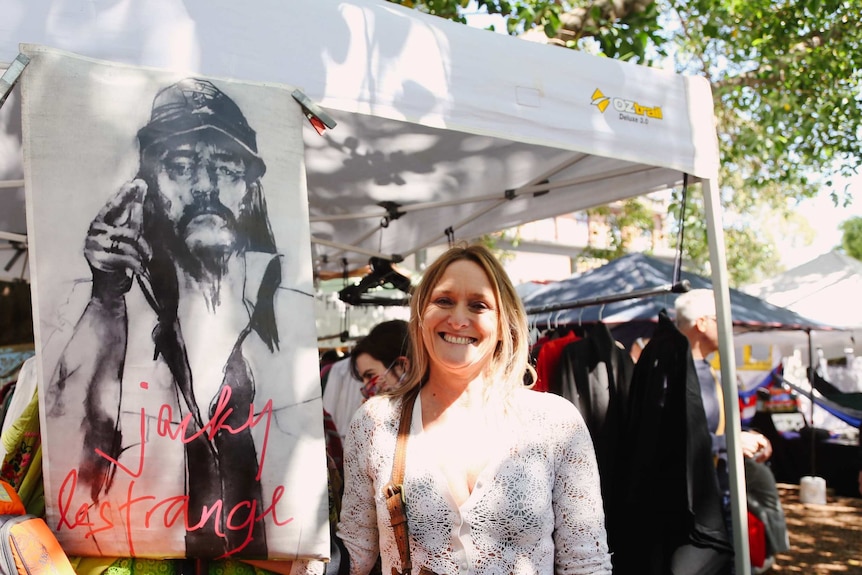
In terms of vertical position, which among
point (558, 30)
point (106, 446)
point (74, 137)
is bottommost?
point (106, 446)

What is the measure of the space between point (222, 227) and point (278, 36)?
0.66 metres

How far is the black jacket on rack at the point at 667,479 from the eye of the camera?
9.53ft

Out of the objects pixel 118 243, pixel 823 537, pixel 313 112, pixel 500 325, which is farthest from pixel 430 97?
pixel 823 537

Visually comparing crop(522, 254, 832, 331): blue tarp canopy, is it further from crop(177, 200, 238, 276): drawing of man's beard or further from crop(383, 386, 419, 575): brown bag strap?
crop(177, 200, 238, 276): drawing of man's beard

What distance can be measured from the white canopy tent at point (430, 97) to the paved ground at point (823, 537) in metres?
4.44

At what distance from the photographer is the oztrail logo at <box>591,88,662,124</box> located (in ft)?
8.72

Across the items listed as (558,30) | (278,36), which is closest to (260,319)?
(278,36)

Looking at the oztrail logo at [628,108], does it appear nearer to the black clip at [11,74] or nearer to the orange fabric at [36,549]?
the black clip at [11,74]

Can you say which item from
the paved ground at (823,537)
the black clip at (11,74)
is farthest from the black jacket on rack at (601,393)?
the paved ground at (823,537)

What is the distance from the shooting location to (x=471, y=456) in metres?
1.87

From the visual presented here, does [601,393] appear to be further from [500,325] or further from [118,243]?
[118,243]

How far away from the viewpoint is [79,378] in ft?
5.46

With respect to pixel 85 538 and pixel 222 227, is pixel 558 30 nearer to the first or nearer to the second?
pixel 222 227

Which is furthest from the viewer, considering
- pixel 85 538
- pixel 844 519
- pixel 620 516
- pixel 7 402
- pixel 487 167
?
pixel 844 519
